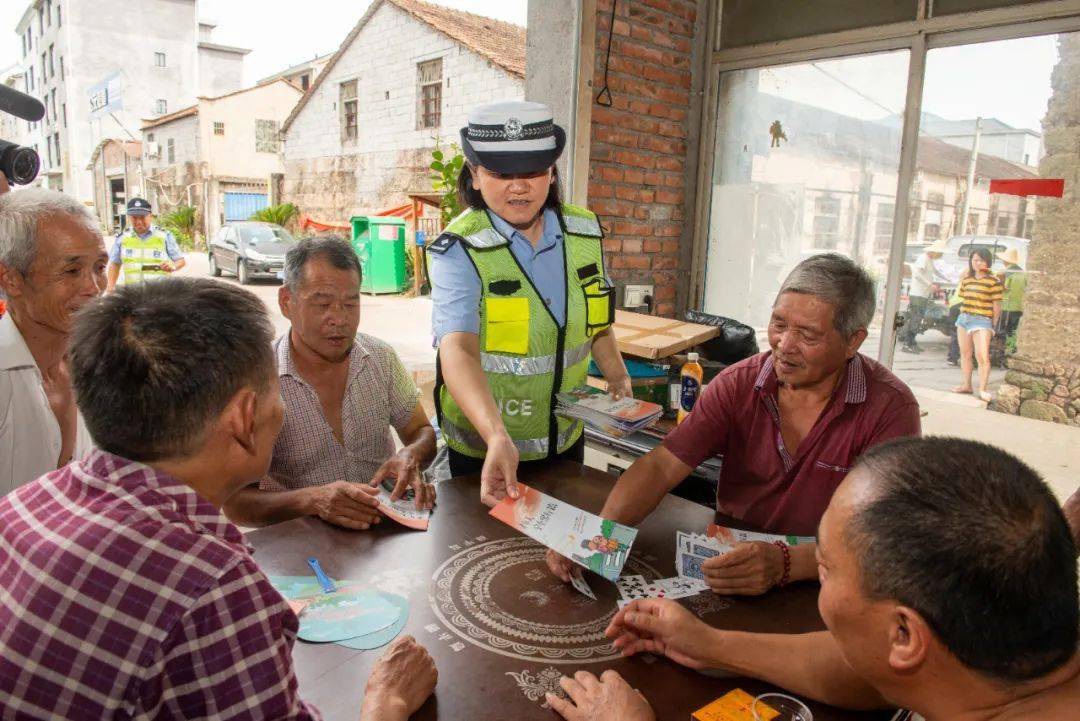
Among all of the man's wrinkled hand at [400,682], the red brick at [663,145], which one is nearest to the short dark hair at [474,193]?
the man's wrinkled hand at [400,682]

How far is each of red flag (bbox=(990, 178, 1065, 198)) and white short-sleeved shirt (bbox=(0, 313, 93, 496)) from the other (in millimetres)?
4059

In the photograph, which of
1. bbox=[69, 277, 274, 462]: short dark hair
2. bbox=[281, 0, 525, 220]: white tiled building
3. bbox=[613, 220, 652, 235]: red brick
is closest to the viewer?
bbox=[69, 277, 274, 462]: short dark hair

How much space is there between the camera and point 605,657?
4.42 feet

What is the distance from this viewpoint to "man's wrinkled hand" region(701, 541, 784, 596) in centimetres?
160

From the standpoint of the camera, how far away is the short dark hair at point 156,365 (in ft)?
3.17

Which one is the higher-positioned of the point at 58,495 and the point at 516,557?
the point at 58,495

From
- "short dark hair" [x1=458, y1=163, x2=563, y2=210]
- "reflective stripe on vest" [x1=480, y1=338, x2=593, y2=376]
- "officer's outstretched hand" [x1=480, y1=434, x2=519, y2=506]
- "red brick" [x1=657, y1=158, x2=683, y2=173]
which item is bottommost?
"officer's outstretched hand" [x1=480, y1=434, x2=519, y2=506]

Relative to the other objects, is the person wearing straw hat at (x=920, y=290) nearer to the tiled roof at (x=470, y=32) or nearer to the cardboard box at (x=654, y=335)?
the cardboard box at (x=654, y=335)

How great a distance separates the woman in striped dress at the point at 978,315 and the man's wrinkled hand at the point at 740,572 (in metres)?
2.84

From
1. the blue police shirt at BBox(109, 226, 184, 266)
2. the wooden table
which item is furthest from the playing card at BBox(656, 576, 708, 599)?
the blue police shirt at BBox(109, 226, 184, 266)

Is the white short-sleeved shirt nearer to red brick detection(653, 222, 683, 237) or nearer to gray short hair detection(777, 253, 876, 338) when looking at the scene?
gray short hair detection(777, 253, 876, 338)

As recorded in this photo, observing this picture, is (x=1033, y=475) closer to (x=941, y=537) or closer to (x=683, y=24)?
(x=941, y=537)

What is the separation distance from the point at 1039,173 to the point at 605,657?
347 centimetres

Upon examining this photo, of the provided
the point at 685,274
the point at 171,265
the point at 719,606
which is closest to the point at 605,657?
the point at 719,606
